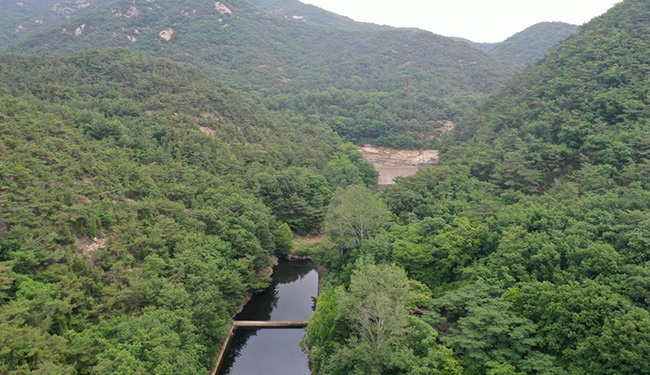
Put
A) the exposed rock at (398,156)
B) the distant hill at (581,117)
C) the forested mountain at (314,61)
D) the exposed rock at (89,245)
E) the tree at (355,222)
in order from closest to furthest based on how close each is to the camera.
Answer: the exposed rock at (89,245) → the tree at (355,222) → the distant hill at (581,117) → the exposed rock at (398,156) → the forested mountain at (314,61)

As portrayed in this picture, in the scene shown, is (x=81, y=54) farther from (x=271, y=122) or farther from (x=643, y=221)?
(x=643, y=221)

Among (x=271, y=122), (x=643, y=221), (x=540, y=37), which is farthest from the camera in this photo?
(x=540, y=37)

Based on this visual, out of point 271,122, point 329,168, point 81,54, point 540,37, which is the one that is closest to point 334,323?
point 329,168

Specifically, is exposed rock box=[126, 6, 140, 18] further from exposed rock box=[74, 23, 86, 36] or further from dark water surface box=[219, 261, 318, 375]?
dark water surface box=[219, 261, 318, 375]

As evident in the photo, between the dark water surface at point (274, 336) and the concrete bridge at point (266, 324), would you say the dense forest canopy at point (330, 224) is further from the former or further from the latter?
the dark water surface at point (274, 336)

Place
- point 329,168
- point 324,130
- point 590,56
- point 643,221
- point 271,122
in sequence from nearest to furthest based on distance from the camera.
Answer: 1. point 643,221
2. point 590,56
3. point 329,168
4. point 271,122
5. point 324,130

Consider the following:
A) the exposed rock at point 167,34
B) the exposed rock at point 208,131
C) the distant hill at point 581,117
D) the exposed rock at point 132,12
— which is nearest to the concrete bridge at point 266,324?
the distant hill at point 581,117

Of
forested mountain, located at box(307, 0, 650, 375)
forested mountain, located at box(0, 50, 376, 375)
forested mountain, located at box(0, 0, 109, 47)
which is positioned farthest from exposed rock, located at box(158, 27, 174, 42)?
forested mountain, located at box(307, 0, 650, 375)

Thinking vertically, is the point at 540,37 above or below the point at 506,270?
above
